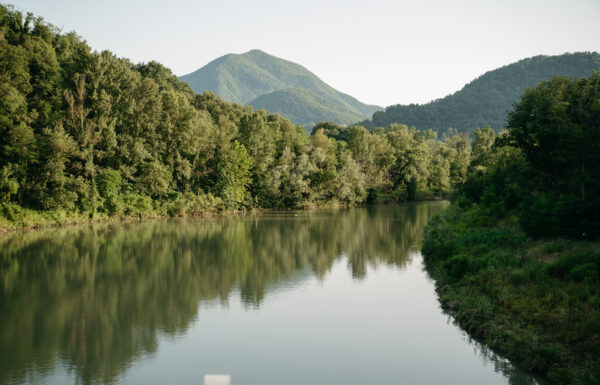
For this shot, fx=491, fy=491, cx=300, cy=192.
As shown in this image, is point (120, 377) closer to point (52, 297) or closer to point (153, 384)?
point (153, 384)

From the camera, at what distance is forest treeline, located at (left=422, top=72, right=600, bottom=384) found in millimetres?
12945

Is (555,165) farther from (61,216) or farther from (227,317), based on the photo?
(61,216)

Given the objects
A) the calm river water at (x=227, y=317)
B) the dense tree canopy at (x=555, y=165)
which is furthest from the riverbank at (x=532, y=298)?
the dense tree canopy at (x=555, y=165)

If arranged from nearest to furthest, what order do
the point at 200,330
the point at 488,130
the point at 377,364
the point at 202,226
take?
the point at 377,364 < the point at 200,330 < the point at 202,226 < the point at 488,130

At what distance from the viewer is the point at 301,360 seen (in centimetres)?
1450

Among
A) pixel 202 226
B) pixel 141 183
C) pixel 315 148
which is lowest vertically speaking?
pixel 202 226

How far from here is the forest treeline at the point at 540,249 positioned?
1295 cm

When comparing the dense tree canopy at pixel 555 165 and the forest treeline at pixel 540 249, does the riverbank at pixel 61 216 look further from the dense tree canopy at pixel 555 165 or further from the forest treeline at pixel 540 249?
the dense tree canopy at pixel 555 165

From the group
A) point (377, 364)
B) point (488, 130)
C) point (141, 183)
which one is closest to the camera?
point (377, 364)

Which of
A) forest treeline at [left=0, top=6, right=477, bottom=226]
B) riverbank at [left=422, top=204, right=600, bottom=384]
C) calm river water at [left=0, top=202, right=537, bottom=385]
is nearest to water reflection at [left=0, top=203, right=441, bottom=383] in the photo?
calm river water at [left=0, top=202, right=537, bottom=385]

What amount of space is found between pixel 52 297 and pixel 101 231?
23.9 metres

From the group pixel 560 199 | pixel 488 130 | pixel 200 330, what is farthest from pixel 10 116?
pixel 488 130

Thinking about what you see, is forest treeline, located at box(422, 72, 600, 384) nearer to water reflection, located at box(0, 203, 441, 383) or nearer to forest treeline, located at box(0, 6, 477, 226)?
water reflection, located at box(0, 203, 441, 383)

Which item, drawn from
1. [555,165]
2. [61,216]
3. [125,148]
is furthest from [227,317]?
[125,148]
